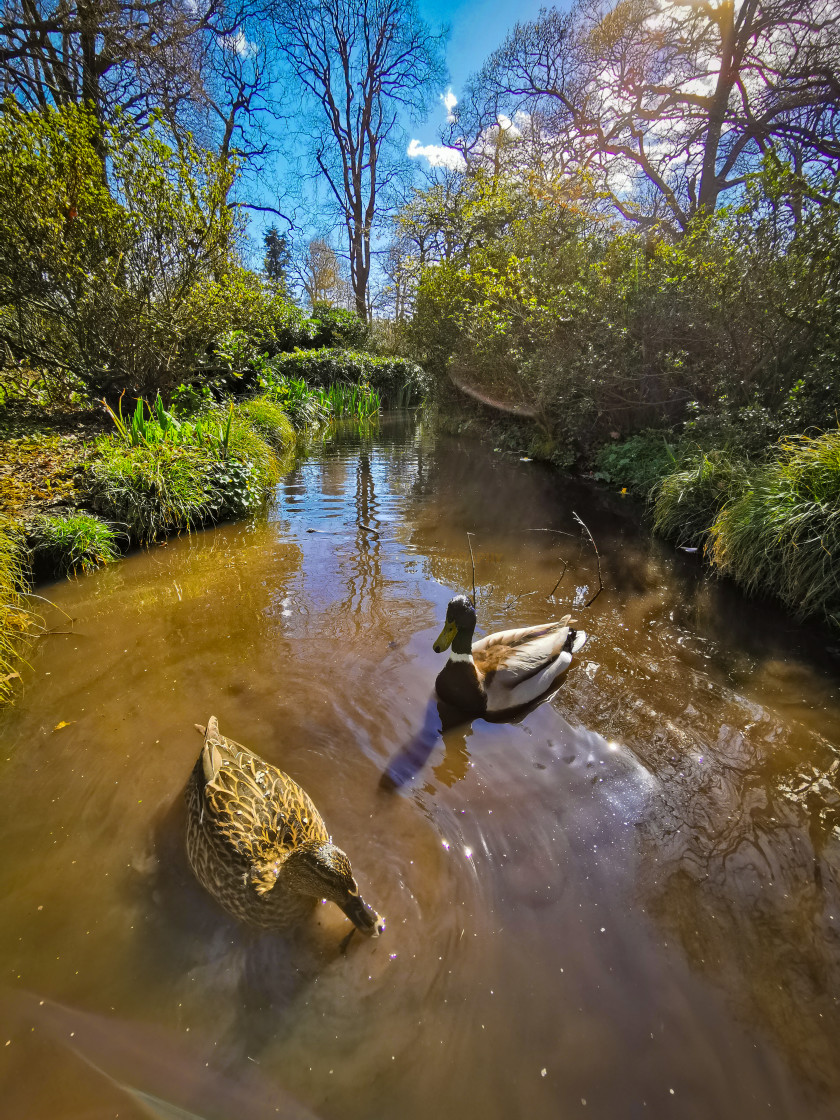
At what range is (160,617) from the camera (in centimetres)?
402

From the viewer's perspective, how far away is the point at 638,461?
7.75 metres

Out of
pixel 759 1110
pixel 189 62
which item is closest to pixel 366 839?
pixel 759 1110

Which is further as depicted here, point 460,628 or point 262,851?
point 460,628

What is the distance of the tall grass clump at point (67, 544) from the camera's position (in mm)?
4492

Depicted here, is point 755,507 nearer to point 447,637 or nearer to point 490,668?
point 490,668

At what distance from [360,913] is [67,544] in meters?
4.56

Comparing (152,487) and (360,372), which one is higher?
(360,372)

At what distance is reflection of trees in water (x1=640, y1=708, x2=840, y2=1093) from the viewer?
163 centimetres

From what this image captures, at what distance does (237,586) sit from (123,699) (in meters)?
1.74

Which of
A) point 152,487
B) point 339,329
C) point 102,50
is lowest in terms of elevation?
point 152,487

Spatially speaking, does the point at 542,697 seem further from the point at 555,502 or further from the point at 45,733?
the point at 555,502

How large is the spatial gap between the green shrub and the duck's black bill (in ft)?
29.3

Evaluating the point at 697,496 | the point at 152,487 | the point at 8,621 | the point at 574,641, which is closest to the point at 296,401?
Result: the point at 152,487

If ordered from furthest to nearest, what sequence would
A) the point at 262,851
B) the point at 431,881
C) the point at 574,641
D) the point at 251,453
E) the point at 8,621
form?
1. the point at 251,453
2. the point at 574,641
3. the point at 8,621
4. the point at 431,881
5. the point at 262,851
